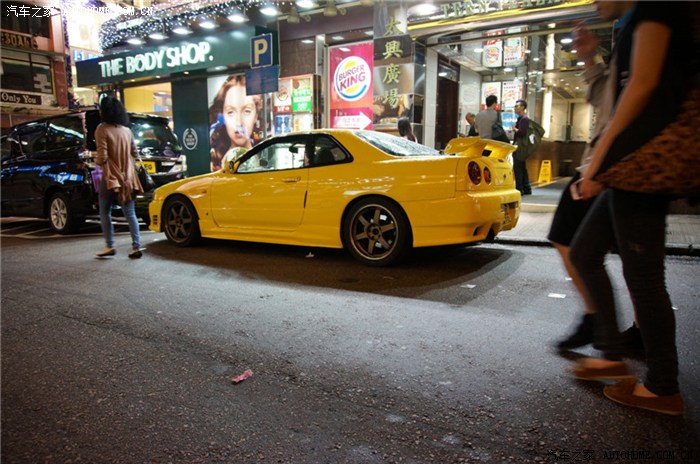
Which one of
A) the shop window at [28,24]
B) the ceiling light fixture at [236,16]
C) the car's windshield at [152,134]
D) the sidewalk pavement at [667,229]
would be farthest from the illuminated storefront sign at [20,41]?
the sidewalk pavement at [667,229]

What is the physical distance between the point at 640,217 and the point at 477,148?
3.05m

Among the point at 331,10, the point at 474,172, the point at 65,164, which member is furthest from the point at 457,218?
the point at 331,10

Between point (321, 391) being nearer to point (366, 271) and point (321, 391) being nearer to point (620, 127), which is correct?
point (620, 127)

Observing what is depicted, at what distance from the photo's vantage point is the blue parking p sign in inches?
440

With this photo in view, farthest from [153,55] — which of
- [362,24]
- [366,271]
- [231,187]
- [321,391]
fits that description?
[321,391]

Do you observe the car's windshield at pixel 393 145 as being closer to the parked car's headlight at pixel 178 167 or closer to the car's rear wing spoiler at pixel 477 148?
the car's rear wing spoiler at pixel 477 148

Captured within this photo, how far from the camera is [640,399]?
2.08m

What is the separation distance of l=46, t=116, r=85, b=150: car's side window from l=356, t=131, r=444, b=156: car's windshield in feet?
16.8

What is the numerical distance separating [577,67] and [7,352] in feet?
54.4

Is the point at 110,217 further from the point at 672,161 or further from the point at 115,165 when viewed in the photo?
the point at 672,161

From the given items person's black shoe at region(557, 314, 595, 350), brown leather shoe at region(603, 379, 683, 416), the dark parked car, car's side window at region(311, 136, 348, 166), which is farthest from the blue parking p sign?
brown leather shoe at region(603, 379, 683, 416)

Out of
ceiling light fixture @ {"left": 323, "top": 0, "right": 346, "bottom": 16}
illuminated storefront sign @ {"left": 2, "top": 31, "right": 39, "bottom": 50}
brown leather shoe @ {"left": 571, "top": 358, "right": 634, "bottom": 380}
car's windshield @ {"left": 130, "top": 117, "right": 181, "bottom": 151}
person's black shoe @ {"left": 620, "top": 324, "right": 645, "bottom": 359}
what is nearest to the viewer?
brown leather shoe @ {"left": 571, "top": 358, "right": 634, "bottom": 380}

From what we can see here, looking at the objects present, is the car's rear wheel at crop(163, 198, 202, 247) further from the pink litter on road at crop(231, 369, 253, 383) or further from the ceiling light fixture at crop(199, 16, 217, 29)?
the ceiling light fixture at crop(199, 16, 217, 29)

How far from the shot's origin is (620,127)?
6.22 feet
